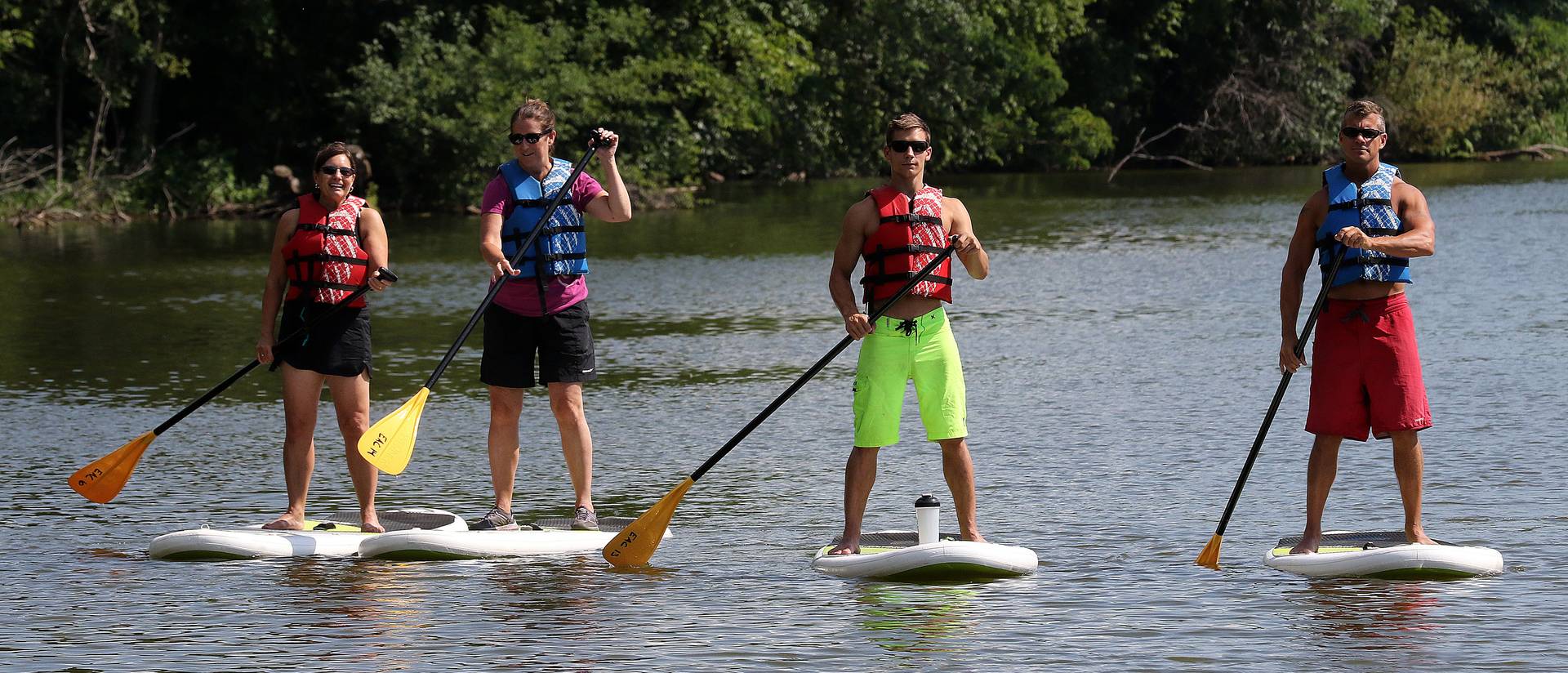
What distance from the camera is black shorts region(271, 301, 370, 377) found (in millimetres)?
7242

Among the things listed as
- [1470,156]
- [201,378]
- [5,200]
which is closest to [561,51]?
[5,200]

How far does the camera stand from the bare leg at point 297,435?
731cm

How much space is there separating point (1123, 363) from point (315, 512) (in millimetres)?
5851

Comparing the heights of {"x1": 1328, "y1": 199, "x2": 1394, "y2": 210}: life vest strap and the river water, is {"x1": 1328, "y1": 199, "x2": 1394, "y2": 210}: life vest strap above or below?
above

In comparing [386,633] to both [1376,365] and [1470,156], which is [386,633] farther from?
[1470,156]

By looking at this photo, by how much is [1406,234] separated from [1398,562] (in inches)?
41.0

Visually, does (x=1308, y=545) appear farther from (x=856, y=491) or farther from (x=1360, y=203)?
(x=856, y=491)

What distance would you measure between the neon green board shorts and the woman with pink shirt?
120 centimetres

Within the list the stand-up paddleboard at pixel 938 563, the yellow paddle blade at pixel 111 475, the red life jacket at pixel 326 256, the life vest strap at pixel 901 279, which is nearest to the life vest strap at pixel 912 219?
the life vest strap at pixel 901 279

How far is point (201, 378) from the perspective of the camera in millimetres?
12828

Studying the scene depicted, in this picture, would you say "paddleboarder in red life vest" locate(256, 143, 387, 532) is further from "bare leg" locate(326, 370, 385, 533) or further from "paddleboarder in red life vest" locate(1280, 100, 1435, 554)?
"paddleboarder in red life vest" locate(1280, 100, 1435, 554)

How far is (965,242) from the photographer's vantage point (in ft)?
21.0

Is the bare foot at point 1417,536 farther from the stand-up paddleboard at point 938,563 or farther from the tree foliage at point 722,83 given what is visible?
the tree foliage at point 722,83

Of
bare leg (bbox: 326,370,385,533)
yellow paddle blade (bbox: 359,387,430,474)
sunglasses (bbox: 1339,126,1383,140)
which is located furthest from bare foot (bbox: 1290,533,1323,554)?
bare leg (bbox: 326,370,385,533)
